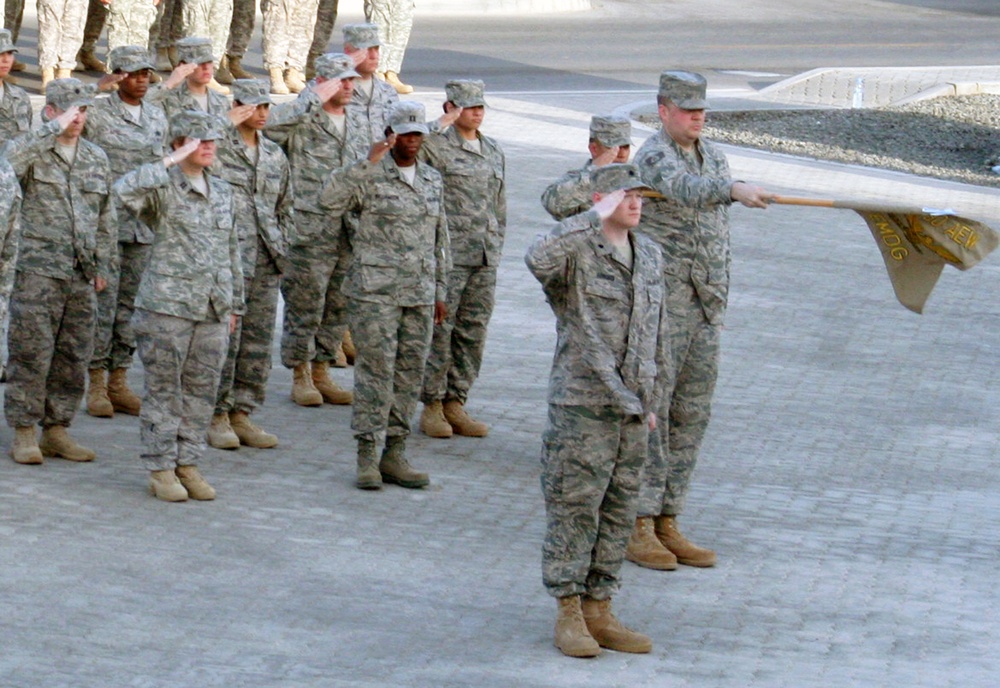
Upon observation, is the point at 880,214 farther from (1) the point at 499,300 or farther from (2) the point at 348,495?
(1) the point at 499,300

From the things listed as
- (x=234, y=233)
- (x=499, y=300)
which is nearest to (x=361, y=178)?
(x=234, y=233)

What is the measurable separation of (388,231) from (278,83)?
1128cm

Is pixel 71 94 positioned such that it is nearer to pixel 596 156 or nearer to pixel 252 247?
pixel 252 247

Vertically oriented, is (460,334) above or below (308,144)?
below

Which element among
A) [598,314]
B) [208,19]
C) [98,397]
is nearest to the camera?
[598,314]

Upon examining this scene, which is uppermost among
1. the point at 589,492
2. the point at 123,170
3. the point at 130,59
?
the point at 130,59

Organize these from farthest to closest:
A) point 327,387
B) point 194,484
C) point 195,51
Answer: point 327,387, point 195,51, point 194,484

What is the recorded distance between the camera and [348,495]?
34.0ft

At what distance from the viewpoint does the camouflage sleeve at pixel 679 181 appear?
894 cm

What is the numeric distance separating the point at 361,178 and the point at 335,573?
2394 mm

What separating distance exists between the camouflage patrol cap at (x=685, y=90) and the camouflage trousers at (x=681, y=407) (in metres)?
0.86

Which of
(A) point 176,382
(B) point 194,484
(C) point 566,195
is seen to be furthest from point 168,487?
(C) point 566,195

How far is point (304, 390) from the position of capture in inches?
478

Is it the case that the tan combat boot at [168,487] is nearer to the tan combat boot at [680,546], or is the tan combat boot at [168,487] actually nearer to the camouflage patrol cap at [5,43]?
the tan combat boot at [680,546]
